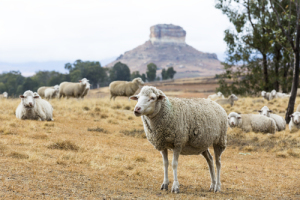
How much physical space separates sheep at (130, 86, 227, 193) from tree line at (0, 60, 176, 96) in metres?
69.5

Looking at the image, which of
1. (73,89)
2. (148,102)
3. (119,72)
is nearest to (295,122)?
(148,102)

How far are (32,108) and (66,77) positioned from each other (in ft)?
264

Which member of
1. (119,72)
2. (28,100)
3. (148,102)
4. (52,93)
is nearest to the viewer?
(148,102)

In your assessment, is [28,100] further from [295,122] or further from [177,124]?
[295,122]

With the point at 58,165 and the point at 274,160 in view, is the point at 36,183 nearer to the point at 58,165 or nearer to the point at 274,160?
the point at 58,165

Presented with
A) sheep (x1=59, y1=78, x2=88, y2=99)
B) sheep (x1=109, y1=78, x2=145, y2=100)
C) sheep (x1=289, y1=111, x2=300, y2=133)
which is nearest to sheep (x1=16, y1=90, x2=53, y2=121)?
sheep (x1=59, y1=78, x2=88, y2=99)

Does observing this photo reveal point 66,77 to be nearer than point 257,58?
No

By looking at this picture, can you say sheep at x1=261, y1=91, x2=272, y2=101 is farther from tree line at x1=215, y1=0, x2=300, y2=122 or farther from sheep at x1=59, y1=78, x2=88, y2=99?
sheep at x1=59, y1=78, x2=88, y2=99

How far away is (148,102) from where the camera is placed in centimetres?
597

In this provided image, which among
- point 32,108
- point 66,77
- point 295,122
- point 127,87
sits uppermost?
point 66,77

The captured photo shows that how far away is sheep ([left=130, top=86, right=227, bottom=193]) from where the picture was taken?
617 cm

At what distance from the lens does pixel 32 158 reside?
25.6ft

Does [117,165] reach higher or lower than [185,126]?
lower

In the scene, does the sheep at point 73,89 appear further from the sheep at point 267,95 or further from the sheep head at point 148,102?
the sheep head at point 148,102
